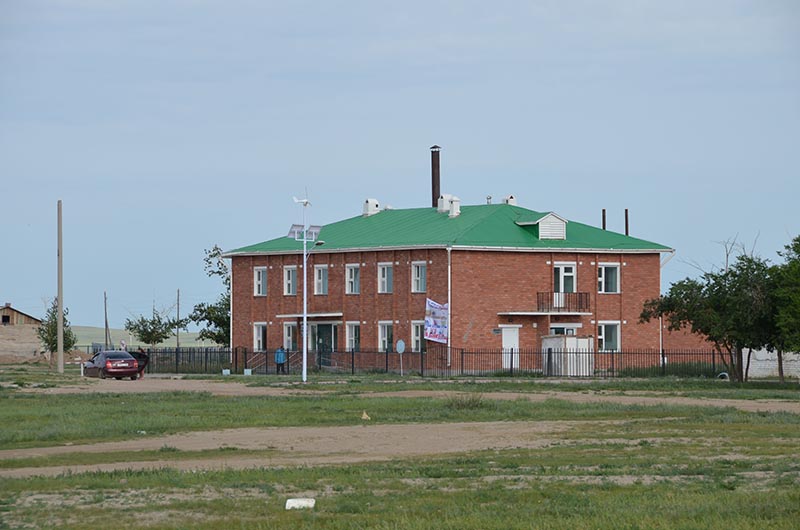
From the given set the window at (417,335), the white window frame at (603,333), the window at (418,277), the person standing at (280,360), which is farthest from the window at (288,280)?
the white window frame at (603,333)

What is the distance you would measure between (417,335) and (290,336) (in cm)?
953

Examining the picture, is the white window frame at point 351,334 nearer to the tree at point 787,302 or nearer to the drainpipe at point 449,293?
the drainpipe at point 449,293

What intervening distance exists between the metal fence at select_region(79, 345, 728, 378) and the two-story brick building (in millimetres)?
1222

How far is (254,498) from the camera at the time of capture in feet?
60.8

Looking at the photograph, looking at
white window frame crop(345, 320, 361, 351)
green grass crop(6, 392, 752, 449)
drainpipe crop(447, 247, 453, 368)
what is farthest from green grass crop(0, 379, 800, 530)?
white window frame crop(345, 320, 361, 351)

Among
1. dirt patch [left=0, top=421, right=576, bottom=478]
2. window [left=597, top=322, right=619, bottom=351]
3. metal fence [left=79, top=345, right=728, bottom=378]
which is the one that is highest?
window [left=597, top=322, right=619, bottom=351]

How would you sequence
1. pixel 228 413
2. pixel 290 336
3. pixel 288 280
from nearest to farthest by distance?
pixel 228 413, pixel 290 336, pixel 288 280

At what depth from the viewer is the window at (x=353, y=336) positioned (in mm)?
77312

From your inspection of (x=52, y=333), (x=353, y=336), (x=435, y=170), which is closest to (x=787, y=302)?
(x=353, y=336)

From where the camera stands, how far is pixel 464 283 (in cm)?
7238

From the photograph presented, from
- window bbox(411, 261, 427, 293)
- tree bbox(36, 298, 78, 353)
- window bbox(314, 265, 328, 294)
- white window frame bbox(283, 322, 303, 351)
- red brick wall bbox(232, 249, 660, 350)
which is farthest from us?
tree bbox(36, 298, 78, 353)

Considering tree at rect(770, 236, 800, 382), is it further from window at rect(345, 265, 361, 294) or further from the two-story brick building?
window at rect(345, 265, 361, 294)

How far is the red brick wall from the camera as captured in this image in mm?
72500

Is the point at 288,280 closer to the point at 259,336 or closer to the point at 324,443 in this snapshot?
the point at 259,336
